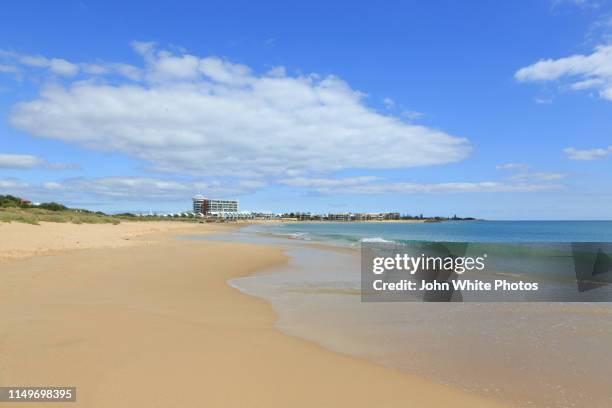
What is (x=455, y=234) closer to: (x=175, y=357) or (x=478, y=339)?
(x=478, y=339)

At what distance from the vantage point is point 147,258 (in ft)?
54.1

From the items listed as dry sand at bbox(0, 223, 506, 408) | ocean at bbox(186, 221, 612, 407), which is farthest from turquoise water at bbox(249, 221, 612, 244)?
dry sand at bbox(0, 223, 506, 408)

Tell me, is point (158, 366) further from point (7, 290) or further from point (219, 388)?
point (7, 290)

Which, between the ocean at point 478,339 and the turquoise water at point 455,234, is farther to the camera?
the turquoise water at point 455,234

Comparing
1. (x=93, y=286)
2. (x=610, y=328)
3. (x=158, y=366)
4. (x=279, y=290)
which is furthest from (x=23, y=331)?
(x=610, y=328)

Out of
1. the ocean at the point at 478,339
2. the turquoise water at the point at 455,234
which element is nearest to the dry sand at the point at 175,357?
the ocean at the point at 478,339

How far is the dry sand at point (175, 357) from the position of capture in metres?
4.03

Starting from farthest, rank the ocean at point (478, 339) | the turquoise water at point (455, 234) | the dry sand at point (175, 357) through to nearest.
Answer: the turquoise water at point (455, 234), the ocean at point (478, 339), the dry sand at point (175, 357)

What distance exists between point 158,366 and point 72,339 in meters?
1.76

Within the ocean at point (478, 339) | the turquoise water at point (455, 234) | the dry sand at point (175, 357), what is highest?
the dry sand at point (175, 357)

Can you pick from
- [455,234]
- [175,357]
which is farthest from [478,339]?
[455,234]

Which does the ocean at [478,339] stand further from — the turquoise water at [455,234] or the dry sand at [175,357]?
the turquoise water at [455,234]

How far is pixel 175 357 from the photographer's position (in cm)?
501

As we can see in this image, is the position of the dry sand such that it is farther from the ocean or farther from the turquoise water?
the turquoise water
